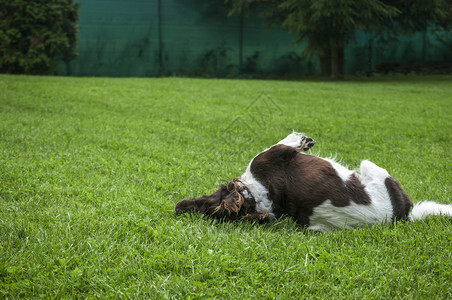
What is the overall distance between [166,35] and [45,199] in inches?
663

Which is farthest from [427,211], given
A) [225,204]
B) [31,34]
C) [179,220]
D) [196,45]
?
[196,45]

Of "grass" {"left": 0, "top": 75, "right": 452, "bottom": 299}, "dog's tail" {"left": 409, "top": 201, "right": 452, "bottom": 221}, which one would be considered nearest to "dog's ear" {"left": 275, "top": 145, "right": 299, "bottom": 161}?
"grass" {"left": 0, "top": 75, "right": 452, "bottom": 299}

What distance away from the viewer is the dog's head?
2.98m

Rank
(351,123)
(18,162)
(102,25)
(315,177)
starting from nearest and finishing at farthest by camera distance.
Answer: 1. (315,177)
2. (18,162)
3. (351,123)
4. (102,25)

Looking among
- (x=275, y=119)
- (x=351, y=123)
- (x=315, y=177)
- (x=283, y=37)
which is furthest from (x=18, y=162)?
(x=283, y=37)

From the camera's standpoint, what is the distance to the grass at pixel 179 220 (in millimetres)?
2129

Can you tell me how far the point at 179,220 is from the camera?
2957 mm

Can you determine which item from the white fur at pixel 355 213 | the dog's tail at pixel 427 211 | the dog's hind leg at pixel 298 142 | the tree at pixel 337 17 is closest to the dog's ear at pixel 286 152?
the dog's hind leg at pixel 298 142

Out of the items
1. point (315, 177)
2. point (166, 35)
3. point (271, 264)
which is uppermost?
point (166, 35)

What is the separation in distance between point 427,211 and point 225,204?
4.98ft

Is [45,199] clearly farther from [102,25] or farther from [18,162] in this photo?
[102,25]

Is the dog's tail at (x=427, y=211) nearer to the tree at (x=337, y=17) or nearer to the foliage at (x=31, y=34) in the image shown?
the tree at (x=337, y=17)

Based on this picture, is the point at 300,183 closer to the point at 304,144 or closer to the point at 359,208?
the point at 359,208

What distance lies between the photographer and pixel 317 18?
1659 centimetres
